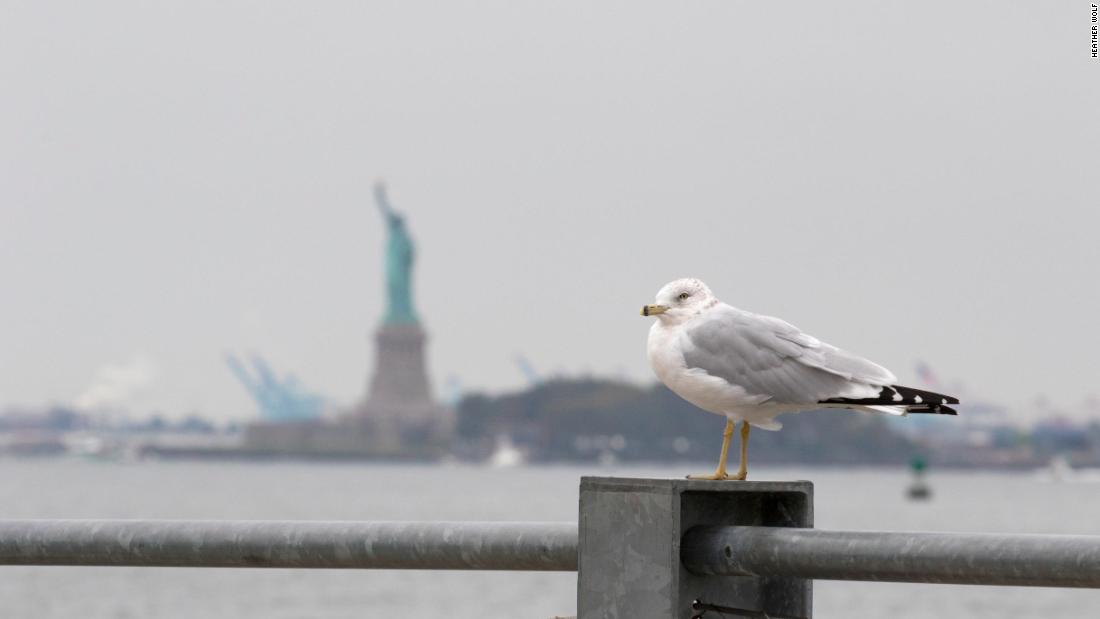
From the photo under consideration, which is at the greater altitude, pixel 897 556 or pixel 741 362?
pixel 741 362

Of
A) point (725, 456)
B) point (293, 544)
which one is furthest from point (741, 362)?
point (293, 544)

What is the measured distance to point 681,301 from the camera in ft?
13.8

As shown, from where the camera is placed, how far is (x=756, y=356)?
162 inches

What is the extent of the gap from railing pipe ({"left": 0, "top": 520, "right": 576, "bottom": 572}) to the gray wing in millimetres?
972

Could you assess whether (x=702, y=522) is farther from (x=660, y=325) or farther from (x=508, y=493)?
(x=508, y=493)

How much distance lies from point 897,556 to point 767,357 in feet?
4.58

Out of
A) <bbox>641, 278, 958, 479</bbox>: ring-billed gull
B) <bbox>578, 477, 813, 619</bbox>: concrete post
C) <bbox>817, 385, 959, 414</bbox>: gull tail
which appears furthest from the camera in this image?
<bbox>641, 278, 958, 479</bbox>: ring-billed gull

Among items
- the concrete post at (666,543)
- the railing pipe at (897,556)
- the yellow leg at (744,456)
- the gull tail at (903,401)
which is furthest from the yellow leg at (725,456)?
the railing pipe at (897,556)

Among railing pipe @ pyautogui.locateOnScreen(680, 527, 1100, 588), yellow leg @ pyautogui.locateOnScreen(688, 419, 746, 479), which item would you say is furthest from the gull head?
railing pipe @ pyautogui.locateOnScreen(680, 527, 1100, 588)

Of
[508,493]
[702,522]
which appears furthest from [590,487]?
[508,493]

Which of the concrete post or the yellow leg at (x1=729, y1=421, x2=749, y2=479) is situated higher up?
the yellow leg at (x1=729, y1=421, x2=749, y2=479)

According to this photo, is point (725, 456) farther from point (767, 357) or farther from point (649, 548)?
point (649, 548)

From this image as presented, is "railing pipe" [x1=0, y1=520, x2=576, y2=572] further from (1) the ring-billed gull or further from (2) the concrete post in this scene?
(1) the ring-billed gull

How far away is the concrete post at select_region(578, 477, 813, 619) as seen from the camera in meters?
2.96
